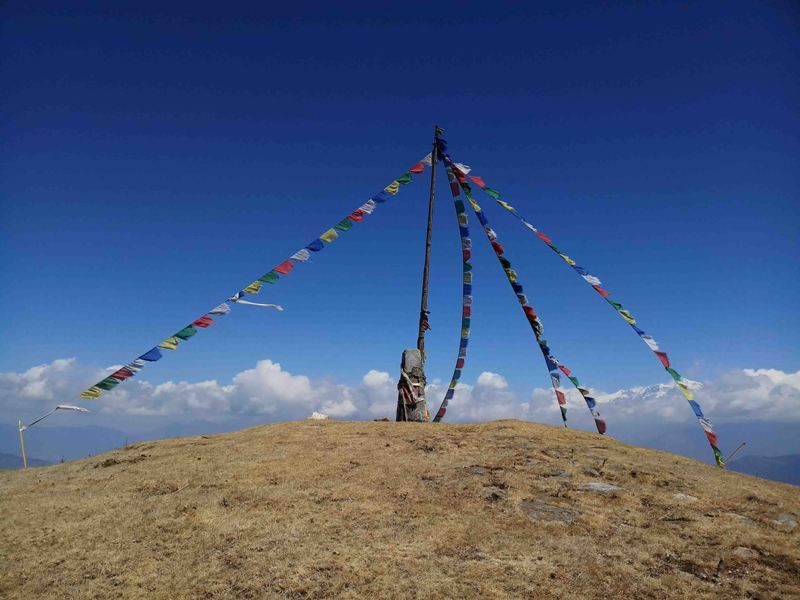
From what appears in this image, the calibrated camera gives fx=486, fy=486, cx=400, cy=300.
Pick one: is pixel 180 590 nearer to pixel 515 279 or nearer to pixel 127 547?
pixel 127 547

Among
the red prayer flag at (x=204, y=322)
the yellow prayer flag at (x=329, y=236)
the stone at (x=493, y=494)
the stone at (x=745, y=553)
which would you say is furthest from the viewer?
the yellow prayer flag at (x=329, y=236)

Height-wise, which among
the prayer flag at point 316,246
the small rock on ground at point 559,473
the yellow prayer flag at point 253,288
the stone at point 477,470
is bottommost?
the small rock on ground at point 559,473

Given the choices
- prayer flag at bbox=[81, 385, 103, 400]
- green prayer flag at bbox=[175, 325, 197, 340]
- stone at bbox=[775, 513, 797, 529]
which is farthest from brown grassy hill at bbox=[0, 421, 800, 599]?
green prayer flag at bbox=[175, 325, 197, 340]

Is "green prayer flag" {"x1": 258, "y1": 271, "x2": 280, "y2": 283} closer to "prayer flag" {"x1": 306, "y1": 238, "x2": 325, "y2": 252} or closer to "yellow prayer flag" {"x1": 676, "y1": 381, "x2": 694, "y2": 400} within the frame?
"prayer flag" {"x1": 306, "y1": 238, "x2": 325, "y2": 252}

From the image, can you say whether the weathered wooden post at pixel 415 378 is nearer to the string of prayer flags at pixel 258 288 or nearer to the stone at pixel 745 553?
the string of prayer flags at pixel 258 288

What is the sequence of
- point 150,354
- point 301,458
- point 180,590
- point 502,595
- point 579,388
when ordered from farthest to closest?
point 579,388
point 301,458
point 150,354
point 180,590
point 502,595

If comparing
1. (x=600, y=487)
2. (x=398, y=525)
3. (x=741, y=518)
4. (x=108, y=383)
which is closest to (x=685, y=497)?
(x=741, y=518)

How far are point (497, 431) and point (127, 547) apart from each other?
15.2 meters

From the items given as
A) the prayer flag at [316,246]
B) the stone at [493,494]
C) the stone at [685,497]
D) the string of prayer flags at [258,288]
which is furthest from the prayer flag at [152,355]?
the stone at [685,497]

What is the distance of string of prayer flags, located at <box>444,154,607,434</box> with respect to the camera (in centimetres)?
2477

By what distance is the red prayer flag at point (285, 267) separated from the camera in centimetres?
2044

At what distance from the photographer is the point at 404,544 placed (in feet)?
37.6

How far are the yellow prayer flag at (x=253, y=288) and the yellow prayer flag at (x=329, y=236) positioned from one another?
4184mm

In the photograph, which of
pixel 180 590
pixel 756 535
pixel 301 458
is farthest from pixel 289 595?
pixel 756 535
